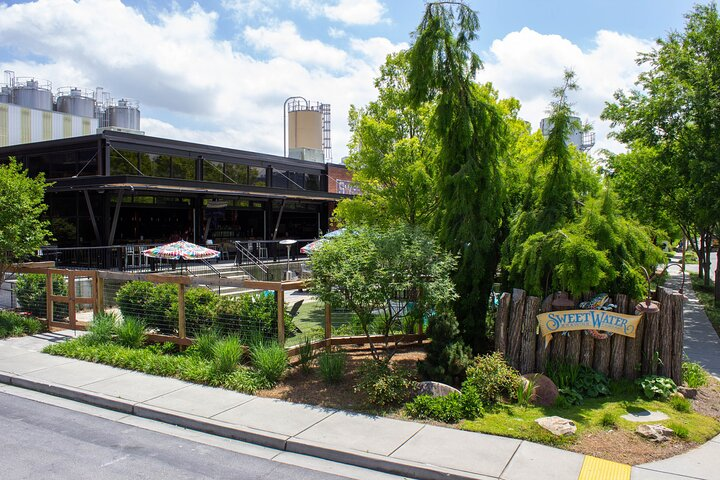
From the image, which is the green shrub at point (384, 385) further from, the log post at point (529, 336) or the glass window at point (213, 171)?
the glass window at point (213, 171)

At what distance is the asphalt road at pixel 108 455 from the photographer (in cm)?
570

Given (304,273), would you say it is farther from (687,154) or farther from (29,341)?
(687,154)

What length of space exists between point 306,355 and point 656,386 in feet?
18.0

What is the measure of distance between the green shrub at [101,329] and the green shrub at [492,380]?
7.49 metres

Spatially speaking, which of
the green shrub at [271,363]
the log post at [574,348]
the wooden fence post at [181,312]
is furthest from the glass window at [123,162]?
the log post at [574,348]

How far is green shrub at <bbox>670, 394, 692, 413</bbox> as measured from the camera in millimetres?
7418

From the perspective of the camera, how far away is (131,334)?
10656 mm

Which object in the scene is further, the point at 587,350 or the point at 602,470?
the point at 587,350

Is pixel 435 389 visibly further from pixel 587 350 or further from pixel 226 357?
pixel 226 357

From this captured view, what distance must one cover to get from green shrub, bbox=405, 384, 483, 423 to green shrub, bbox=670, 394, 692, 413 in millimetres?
2835

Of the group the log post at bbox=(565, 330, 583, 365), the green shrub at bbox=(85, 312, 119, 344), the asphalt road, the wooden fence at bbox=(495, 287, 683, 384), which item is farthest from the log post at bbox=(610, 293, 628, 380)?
the green shrub at bbox=(85, 312, 119, 344)

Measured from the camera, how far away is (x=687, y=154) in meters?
16.1

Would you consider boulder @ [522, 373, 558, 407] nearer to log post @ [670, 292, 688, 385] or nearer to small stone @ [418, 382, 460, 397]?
small stone @ [418, 382, 460, 397]

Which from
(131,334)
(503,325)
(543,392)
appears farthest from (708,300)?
(131,334)
